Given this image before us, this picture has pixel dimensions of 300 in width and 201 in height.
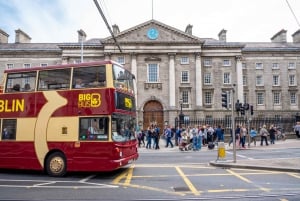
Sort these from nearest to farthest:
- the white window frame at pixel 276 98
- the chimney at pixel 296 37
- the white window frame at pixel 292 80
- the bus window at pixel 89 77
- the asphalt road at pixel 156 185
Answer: the asphalt road at pixel 156 185
the bus window at pixel 89 77
the white window frame at pixel 276 98
the white window frame at pixel 292 80
the chimney at pixel 296 37

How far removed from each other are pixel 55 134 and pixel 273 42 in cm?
6178

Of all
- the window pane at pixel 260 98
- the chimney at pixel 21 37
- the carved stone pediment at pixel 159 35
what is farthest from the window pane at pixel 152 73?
the chimney at pixel 21 37

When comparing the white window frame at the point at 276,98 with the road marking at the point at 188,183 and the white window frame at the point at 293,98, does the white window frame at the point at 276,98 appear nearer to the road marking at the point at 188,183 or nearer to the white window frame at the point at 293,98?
the white window frame at the point at 293,98

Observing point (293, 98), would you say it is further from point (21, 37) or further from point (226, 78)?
point (21, 37)

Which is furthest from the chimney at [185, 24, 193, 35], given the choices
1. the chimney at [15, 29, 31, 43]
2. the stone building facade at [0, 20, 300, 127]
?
the chimney at [15, 29, 31, 43]

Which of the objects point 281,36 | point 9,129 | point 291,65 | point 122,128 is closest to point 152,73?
point 291,65

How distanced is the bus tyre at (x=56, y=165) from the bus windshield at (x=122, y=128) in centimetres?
221

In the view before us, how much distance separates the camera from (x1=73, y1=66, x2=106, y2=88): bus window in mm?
11820

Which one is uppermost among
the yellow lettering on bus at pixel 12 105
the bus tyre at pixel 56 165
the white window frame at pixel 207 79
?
the white window frame at pixel 207 79

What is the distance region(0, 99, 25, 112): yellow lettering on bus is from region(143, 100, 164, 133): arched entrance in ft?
129

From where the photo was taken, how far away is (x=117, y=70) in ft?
40.3

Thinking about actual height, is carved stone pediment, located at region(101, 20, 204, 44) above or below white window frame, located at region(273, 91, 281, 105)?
above

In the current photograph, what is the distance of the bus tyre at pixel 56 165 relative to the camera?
1207 centimetres

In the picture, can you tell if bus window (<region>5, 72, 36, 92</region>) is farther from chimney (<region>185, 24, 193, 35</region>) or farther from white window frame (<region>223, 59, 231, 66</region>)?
white window frame (<region>223, 59, 231, 66</region>)
